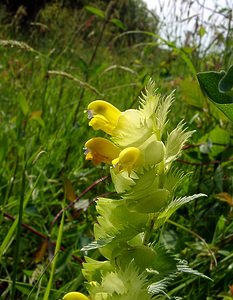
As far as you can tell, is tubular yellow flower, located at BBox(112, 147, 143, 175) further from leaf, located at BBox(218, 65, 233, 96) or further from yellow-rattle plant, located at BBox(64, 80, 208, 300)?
leaf, located at BBox(218, 65, 233, 96)

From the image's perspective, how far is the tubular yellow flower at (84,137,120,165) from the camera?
59 cm

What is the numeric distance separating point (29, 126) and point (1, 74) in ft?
3.54

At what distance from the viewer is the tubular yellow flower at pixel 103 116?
0.60m

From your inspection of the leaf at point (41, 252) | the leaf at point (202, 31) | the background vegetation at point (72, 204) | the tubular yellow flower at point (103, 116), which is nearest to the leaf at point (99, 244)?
the tubular yellow flower at point (103, 116)

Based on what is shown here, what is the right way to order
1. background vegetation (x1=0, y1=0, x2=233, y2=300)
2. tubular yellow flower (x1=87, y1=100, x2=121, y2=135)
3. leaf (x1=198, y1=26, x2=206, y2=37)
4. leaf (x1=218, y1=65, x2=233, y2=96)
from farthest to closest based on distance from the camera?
leaf (x1=198, y1=26, x2=206, y2=37)
background vegetation (x1=0, y1=0, x2=233, y2=300)
tubular yellow flower (x1=87, y1=100, x2=121, y2=135)
leaf (x1=218, y1=65, x2=233, y2=96)

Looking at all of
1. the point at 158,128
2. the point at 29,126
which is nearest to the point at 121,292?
the point at 158,128

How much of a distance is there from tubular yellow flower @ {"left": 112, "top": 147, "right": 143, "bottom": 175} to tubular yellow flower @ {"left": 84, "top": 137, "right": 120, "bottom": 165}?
5 cm

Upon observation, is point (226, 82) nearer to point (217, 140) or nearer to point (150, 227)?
point (150, 227)

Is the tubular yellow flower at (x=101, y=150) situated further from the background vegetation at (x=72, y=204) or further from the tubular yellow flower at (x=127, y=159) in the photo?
the background vegetation at (x=72, y=204)

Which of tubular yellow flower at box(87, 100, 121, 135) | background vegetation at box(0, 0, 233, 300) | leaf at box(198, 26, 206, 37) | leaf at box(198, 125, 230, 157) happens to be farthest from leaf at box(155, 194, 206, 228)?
leaf at box(198, 26, 206, 37)

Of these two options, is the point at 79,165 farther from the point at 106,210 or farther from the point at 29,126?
the point at 106,210

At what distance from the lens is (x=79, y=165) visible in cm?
178

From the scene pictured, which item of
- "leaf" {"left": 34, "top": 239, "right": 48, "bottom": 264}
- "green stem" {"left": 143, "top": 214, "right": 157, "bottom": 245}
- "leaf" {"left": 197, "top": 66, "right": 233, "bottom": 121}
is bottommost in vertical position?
"leaf" {"left": 34, "top": 239, "right": 48, "bottom": 264}

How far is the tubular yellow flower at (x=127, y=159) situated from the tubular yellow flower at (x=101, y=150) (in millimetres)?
52
